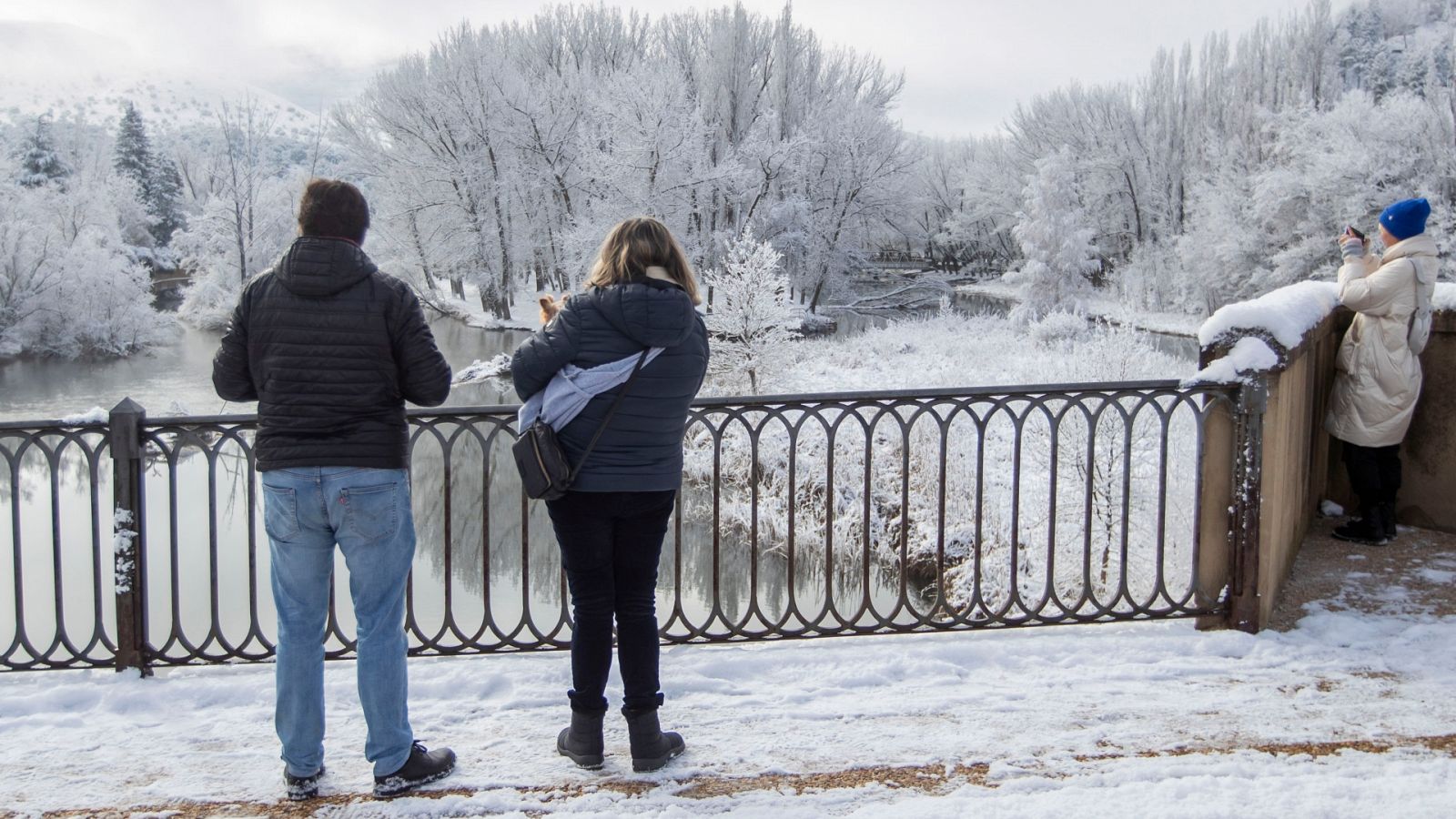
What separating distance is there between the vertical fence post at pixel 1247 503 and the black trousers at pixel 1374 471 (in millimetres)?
1683

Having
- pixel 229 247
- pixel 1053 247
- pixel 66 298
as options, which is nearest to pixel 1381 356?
pixel 66 298

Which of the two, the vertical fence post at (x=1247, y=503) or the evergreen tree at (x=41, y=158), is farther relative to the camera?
the evergreen tree at (x=41, y=158)

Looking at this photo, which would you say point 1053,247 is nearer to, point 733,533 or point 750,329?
A: point 750,329

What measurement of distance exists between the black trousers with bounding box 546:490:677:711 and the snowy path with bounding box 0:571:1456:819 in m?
0.29

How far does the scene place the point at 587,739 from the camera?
10.8 feet

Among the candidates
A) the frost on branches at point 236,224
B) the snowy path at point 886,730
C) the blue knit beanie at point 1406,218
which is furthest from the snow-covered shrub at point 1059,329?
the snowy path at point 886,730

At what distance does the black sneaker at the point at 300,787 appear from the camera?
3.13m

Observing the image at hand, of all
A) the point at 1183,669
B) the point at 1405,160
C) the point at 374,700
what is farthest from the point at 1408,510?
the point at 1405,160

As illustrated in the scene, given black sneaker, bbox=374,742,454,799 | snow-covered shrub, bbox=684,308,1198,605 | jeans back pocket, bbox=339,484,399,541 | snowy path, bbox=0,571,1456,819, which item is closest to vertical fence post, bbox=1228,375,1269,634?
snowy path, bbox=0,571,1456,819

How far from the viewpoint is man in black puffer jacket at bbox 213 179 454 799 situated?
296 cm

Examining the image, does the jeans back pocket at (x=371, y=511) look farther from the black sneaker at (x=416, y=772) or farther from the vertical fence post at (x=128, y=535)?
the vertical fence post at (x=128, y=535)

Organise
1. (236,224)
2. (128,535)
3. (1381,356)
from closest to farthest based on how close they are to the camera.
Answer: (128,535) < (1381,356) < (236,224)

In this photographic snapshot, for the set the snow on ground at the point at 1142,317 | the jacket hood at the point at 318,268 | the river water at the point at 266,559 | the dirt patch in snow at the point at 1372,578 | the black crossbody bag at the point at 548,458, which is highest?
the snow on ground at the point at 1142,317

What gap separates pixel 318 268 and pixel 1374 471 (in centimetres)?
521
